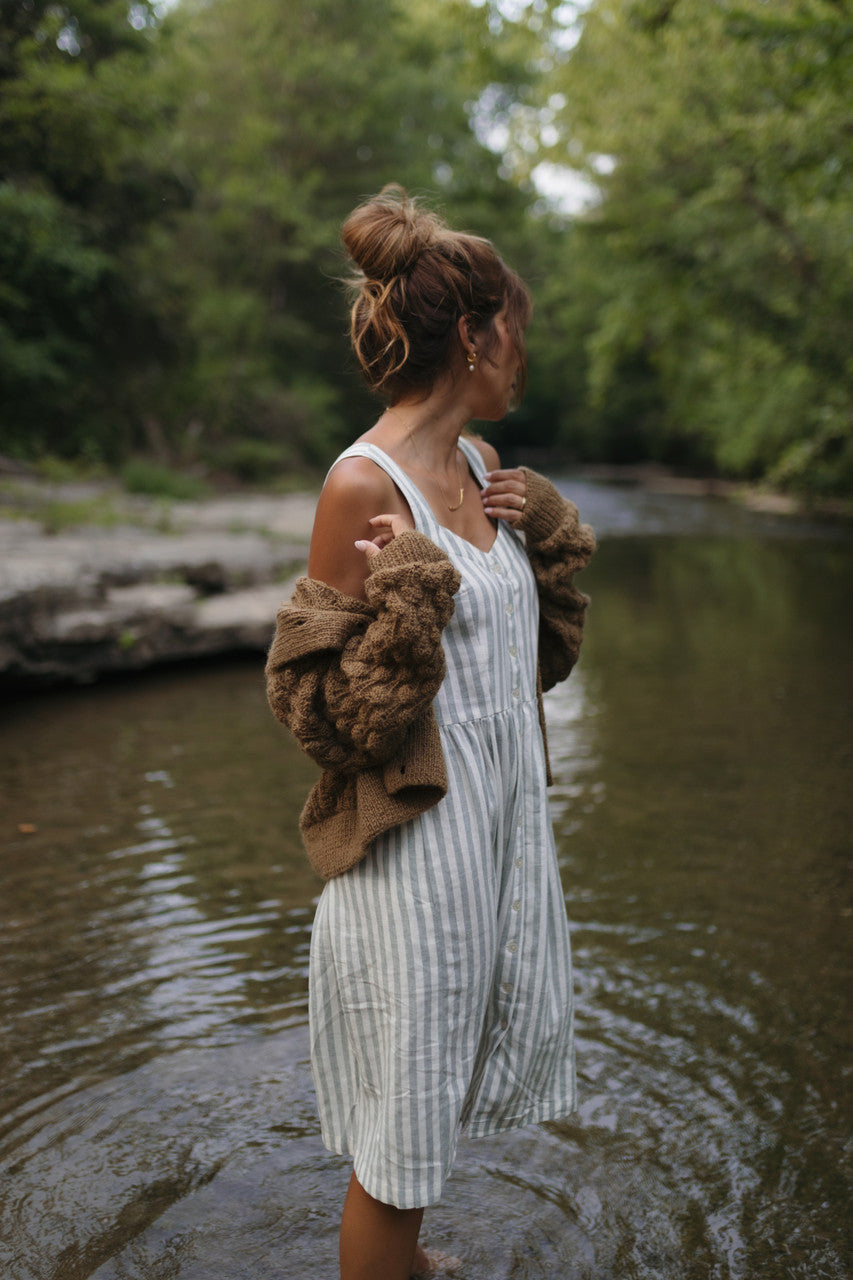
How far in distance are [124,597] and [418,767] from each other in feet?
21.2

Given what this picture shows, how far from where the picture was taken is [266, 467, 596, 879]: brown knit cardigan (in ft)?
5.79

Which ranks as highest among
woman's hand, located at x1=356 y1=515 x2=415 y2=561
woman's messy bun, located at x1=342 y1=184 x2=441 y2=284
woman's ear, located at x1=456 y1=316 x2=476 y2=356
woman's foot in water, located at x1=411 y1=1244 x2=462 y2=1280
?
woman's messy bun, located at x1=342 y1=184 x2=441 y2=284

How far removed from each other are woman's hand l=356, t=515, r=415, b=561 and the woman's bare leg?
110cm

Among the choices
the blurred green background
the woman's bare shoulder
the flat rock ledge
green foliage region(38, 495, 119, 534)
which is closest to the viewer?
the woman's bare shoulder

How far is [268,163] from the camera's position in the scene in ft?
92.4

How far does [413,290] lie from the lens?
191cm

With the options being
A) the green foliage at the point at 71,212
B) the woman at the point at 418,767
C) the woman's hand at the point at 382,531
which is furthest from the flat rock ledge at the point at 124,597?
the green foliage at the point at 71,212

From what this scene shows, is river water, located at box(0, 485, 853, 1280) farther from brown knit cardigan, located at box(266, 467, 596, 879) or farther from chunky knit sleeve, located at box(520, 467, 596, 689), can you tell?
chunky knit sleeve, located at box(520, 467, 596, 689)

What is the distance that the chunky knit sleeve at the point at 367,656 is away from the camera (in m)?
1.76

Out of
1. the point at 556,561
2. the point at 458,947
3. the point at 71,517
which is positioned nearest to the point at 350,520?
the point at 556,561

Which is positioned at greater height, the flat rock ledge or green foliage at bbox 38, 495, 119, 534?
green foliage at bbox 38, 495, 119, 534

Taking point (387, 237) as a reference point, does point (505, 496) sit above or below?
below

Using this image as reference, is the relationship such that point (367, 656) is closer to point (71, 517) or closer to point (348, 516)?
point (348, 516)

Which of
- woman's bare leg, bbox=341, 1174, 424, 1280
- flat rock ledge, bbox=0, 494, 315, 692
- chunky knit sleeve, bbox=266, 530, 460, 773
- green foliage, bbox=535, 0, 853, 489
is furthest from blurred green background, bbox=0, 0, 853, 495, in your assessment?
flat rock ledge, bbox=0, 494, 315, 692
